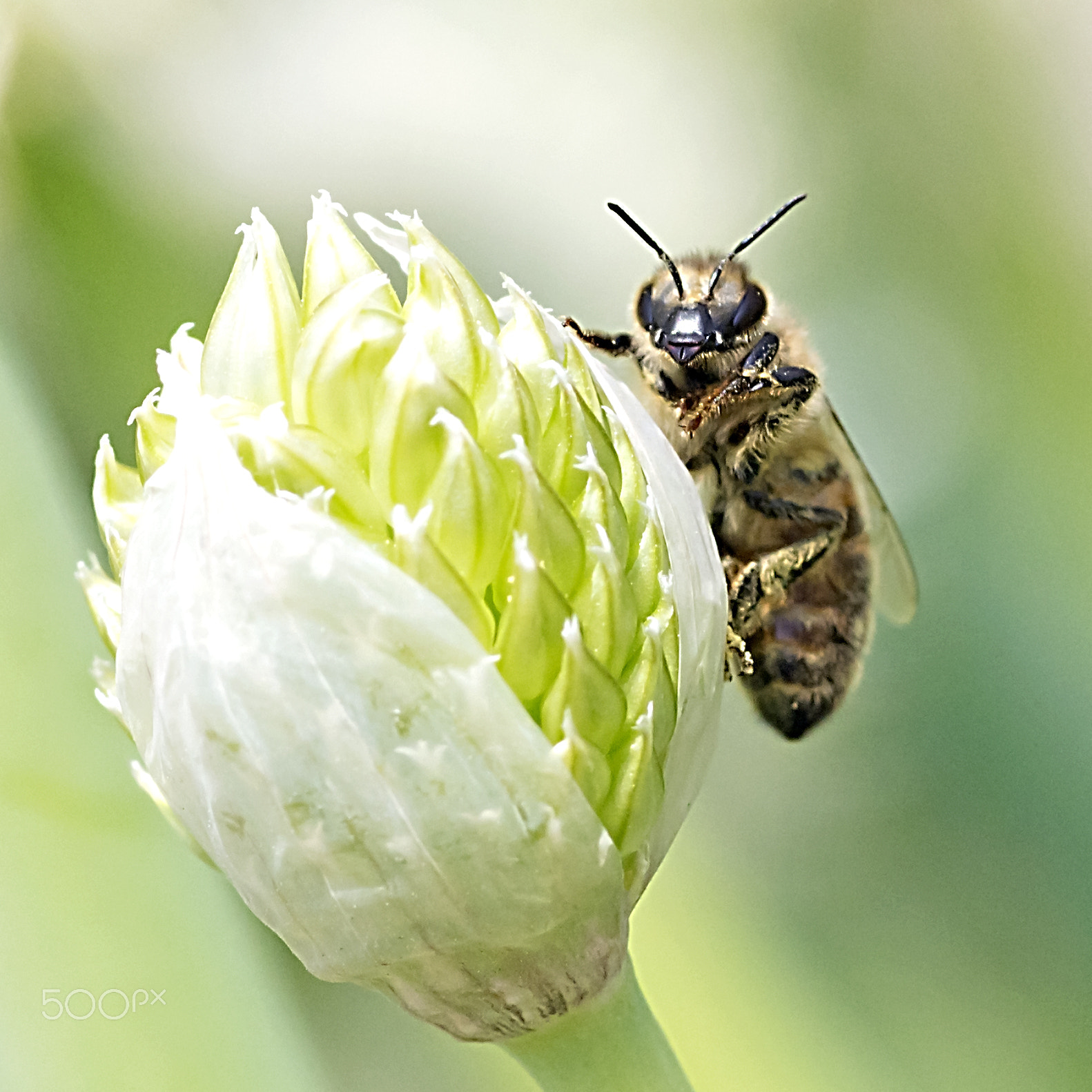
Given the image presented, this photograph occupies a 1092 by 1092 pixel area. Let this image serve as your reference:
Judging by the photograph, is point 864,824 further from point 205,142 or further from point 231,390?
point 231,390

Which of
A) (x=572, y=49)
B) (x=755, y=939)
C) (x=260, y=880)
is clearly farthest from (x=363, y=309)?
(x=572, y=49)

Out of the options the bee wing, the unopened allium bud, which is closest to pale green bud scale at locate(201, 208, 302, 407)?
the unopened allium bud

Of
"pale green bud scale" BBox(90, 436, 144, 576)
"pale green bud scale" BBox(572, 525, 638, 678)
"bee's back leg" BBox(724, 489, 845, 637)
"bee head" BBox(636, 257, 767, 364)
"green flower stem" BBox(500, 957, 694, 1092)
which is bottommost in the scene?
"green flower stem" BBox(500, 957, 694, 1092)

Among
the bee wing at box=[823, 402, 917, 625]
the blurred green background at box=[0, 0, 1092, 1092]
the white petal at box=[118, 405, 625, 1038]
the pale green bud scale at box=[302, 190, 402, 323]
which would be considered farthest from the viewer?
the blurred green background at box=[0, 0, 1092, 1092]

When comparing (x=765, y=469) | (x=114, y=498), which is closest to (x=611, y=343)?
(x=765, y=469)

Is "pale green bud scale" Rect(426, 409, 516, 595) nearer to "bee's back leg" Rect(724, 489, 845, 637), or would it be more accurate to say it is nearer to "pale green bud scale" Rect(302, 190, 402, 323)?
"pale green bud scale" Rect(302, 190, 402, 323)

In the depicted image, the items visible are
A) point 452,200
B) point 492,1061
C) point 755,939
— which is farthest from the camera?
point 452,200

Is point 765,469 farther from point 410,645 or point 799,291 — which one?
point 799,291
